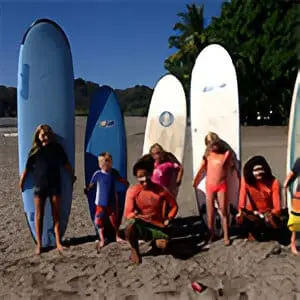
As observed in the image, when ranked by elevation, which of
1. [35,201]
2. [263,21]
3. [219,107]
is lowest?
[35,201]

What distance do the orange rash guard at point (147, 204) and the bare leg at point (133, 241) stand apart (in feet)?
0.48

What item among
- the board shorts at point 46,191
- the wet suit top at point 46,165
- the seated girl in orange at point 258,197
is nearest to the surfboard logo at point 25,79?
the wet suit top at point 46,165

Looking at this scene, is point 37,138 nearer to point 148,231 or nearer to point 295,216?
point 148,231

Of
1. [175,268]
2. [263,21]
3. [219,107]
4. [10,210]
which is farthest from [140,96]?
[175,268]

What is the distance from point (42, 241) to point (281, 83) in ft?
62.3

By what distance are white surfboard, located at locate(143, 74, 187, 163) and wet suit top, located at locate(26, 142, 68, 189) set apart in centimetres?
148

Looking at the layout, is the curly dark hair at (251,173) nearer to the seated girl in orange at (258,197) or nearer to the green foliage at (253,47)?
the seated girl in orange at (258,197)

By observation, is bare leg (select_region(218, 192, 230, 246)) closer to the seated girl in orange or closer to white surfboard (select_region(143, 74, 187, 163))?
the seated girl in orange

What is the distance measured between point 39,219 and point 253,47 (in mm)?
17878

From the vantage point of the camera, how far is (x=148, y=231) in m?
3.71

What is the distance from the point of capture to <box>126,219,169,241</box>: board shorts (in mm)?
3674

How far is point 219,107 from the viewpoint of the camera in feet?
14.8

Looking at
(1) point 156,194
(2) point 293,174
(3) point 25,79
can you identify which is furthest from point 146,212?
(3) point 25,79

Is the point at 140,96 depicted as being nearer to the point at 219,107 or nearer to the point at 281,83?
the point at 281,83
